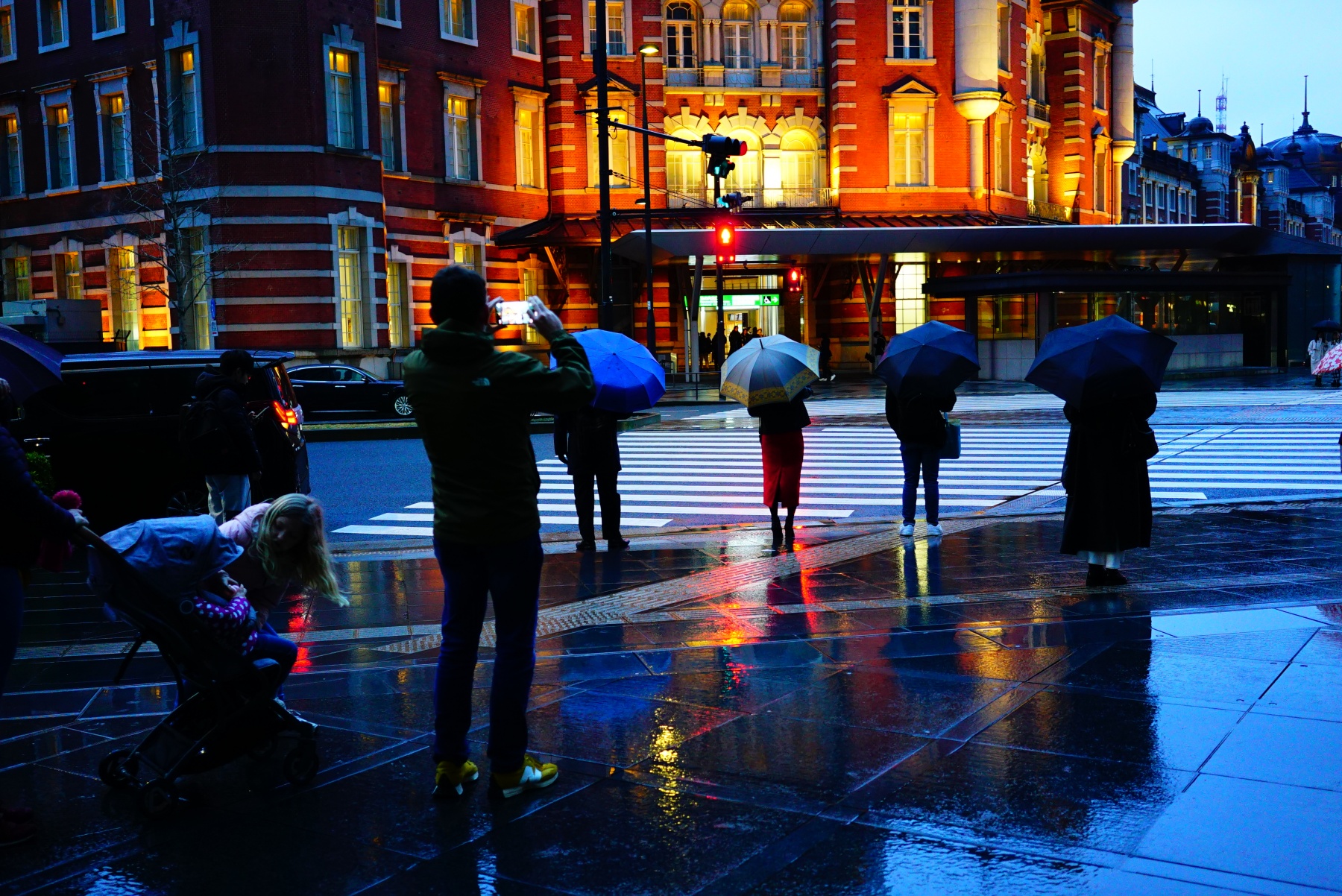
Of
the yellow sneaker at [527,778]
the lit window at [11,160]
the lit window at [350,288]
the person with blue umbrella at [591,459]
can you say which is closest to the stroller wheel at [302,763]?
the yellow sneaker at [527,778]

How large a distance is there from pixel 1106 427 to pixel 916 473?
288 cm

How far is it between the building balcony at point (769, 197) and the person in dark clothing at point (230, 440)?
3311 centimetres

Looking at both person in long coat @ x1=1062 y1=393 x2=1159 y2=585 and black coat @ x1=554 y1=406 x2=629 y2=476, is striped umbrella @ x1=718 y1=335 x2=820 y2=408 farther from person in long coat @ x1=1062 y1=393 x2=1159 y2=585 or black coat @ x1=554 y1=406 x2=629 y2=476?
person in long coat @ x1=1062 y1=393 x2=1159 y2=585

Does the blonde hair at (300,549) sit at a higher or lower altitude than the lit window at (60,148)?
lower

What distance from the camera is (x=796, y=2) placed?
42.2 m

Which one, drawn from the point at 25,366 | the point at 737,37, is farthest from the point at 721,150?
the point at 737,37

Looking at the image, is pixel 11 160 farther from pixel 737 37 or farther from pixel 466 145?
pixel 737 37

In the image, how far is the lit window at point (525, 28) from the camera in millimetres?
38594

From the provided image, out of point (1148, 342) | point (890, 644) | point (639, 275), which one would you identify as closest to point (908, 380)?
point (1148, 342)

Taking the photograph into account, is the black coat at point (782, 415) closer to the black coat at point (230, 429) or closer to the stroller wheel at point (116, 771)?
the black coat at point (230, 429)

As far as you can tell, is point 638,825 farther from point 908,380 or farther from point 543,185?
point 543,185

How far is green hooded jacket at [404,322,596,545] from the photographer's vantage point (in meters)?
4.37

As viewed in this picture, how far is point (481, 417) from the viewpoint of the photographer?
4.39m

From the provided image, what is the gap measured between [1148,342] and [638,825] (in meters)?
5.15
